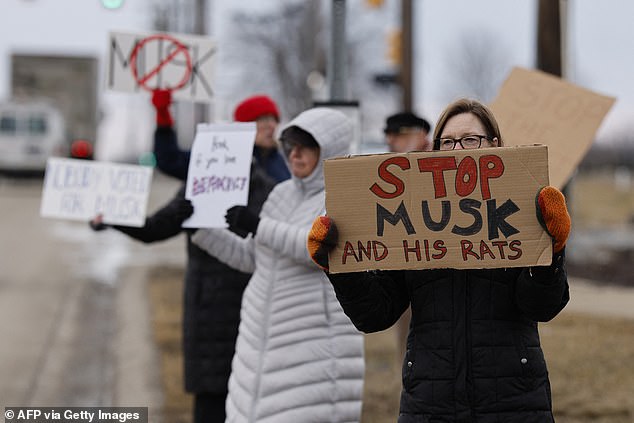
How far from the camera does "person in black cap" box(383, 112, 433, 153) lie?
606 centimetres

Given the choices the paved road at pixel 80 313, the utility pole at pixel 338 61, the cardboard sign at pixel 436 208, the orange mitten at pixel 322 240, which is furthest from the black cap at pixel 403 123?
the orange mitten at pixel 322 240

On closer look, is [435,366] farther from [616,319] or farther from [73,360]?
[616,319]

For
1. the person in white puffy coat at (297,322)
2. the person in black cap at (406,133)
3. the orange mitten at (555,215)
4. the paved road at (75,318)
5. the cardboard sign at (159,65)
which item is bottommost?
the paved road at (75,318)

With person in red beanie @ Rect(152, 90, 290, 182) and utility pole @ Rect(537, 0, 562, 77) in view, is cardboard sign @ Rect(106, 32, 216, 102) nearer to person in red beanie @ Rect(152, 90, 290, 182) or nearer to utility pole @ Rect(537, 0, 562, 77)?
person in red beanie @ Rect(152, 90, 290, 182)

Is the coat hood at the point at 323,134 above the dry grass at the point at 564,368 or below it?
above

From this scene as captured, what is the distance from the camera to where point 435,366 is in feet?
10.6

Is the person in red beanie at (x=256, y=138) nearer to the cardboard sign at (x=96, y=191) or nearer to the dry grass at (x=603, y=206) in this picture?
the cardboard sign at (x=96, y=191)

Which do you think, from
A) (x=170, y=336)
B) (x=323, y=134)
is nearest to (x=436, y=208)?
(x=323, y=134)

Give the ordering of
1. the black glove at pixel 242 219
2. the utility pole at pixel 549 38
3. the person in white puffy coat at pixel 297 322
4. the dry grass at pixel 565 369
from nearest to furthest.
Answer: the person in white puffy coat at pixel 297 322, the black glove at pixel 242 219, the dry grass at pixel 565 369, the utility pole at pixel 549 38

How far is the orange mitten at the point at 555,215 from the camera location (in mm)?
2982

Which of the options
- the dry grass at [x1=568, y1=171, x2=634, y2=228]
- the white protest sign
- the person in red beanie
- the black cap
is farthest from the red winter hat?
the dry grass at [x1=568, y1=171, x2=634, y2=228]

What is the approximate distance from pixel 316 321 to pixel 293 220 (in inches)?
17.1

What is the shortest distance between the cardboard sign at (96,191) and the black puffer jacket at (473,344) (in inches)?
90.6

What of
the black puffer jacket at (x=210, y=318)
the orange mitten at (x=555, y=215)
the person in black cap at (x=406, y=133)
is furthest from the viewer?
the person in black cap at (x=406, y=133)
